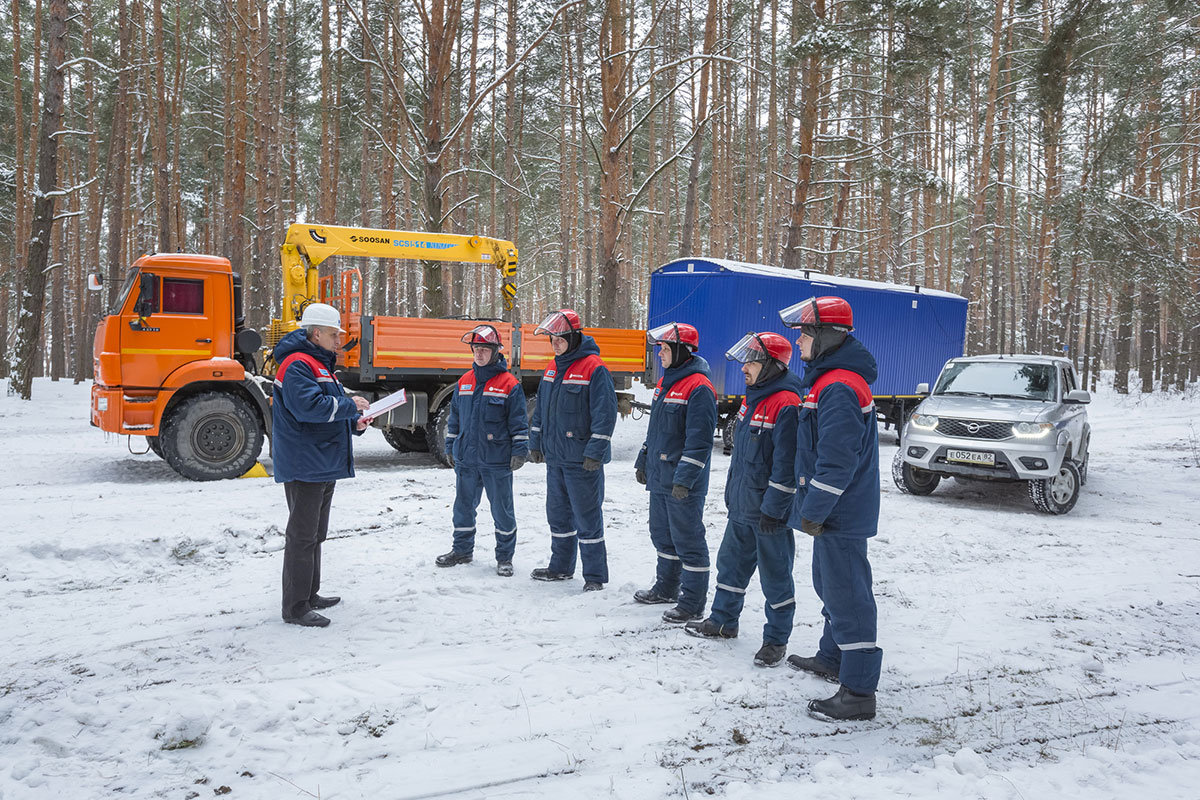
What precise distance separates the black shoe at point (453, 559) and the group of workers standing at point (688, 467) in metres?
0.02

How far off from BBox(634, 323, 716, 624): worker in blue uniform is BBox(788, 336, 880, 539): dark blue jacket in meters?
0.98

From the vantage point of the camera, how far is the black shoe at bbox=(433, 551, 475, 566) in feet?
19.2

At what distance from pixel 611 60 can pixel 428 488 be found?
818cm

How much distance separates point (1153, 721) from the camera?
361 cm

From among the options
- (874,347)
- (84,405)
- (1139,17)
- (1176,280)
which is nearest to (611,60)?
(874,347)

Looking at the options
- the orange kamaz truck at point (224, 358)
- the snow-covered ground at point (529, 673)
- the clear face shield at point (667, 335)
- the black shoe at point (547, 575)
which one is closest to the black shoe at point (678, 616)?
the snow-covered ground at point (529, 673)

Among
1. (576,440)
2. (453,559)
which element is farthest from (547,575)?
(576,440)

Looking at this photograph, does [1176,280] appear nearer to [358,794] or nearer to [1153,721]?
[1153,721]

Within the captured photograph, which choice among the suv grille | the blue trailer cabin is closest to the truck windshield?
the blue trailer cabin

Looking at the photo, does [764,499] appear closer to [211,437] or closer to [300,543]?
[300,543]

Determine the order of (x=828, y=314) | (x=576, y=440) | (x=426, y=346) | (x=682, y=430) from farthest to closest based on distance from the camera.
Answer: (x=426, y=346), (x=576, y=440), (x=682, y=430), (x=828, y=314)

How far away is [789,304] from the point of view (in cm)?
1295

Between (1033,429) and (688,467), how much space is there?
227 inches

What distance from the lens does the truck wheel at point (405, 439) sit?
11539mm
